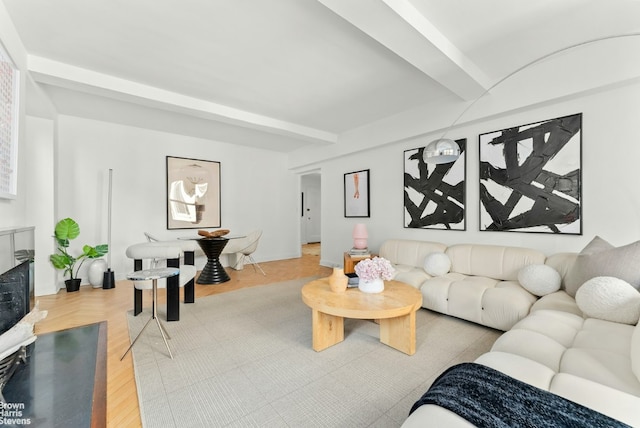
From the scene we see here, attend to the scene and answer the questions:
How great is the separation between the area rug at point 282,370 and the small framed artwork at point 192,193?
2507 millimetres

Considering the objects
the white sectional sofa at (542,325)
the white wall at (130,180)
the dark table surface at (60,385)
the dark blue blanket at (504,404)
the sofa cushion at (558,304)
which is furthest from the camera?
the white wall at (130,180)

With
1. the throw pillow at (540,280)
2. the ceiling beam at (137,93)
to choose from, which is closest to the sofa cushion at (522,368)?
the throw pillow at (540,280)

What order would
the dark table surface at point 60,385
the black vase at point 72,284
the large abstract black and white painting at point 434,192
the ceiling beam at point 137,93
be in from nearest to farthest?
the dark table surface at point 60,385
the ceiling beam at point 137,93
the large abstract black and white painting at point 434,192
the black vase at point 72,284

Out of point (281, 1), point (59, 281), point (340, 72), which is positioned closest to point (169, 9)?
point (281, 1)

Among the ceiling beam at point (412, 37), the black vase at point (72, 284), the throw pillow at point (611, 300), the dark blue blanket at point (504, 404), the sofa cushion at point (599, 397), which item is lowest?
the black vase at point (72, 284)

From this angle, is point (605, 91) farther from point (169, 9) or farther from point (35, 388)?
point (35, 388)

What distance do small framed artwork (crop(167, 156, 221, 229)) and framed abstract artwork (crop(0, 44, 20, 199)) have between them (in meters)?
2.83

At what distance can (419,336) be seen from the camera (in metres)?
2.49

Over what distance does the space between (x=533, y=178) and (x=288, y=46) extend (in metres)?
2.97

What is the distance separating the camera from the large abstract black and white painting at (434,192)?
3717 mm

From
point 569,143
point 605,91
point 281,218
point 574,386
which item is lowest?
point 574,386

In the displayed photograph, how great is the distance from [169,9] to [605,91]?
396 cm

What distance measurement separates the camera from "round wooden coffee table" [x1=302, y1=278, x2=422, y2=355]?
6.64ft

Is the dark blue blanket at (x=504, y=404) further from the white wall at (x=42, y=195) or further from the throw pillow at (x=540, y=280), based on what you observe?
the white wall at (x=42, y=195)
